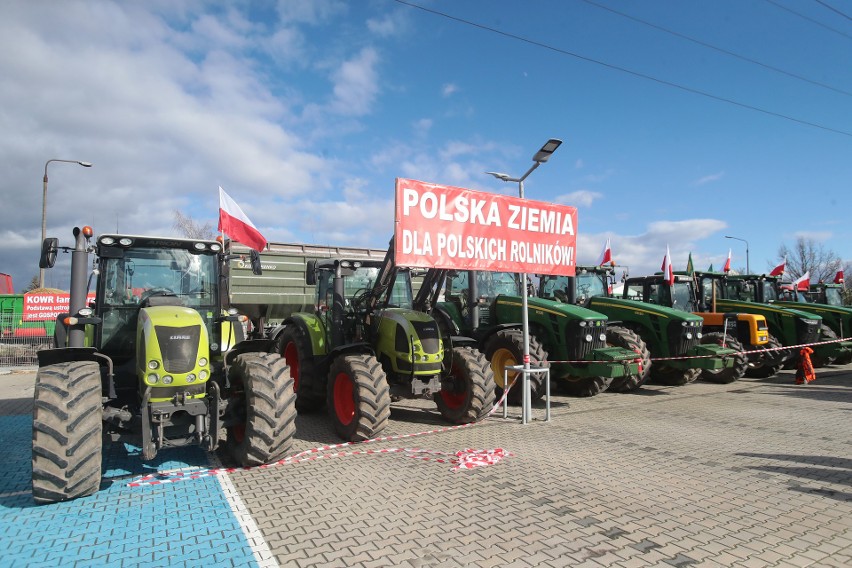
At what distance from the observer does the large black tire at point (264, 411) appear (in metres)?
5.29

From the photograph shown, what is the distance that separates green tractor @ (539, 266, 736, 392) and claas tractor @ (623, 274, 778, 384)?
0.76 meters

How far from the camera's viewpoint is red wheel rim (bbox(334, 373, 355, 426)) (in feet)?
22.9

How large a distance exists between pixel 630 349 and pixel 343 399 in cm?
574

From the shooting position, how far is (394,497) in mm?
4758

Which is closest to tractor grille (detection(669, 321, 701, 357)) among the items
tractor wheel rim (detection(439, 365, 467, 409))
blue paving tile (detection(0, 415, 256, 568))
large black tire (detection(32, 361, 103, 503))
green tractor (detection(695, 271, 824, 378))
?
green tractor (detection(695, 271, 824, 378))

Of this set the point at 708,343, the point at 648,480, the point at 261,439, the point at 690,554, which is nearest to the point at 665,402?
the point at 708,343

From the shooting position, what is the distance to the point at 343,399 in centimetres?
712

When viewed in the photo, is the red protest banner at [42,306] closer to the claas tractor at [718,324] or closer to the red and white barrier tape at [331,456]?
the red and white barrier tape at [331,456]

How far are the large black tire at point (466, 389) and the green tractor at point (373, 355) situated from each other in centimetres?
1

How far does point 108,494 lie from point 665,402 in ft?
28.3

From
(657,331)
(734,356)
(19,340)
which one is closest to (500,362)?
(657,331)

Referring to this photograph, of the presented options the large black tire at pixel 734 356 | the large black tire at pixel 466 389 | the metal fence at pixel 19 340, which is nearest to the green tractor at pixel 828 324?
the large black tire at pixel 734 356

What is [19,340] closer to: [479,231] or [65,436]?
[65,436]

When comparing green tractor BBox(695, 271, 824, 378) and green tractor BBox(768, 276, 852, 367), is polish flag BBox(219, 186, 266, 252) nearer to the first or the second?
green tractor BBox(695, 271, 824, 378)
